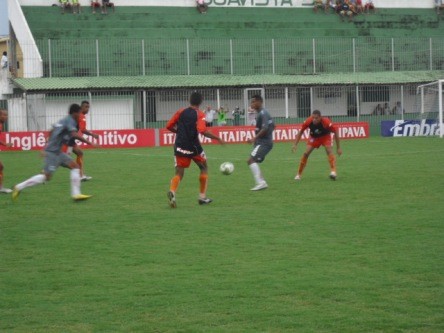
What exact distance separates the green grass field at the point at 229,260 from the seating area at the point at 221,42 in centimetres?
2788

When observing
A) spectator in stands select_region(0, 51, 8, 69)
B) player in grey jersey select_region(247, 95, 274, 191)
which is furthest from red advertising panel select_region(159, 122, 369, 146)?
player in grey jersey select_region(247, 95, 274, 191)

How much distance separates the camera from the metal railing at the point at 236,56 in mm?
44409

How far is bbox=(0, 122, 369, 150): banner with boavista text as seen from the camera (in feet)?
121

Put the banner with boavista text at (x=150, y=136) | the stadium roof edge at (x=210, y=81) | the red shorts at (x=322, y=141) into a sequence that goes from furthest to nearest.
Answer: the stadium roof edge at (x=210, y=81) < the banner with boavista text at (x=150, y=136) < the red shorts at (x=322, y=141)

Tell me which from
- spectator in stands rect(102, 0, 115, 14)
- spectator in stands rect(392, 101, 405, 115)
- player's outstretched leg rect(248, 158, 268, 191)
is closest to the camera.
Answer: player's outstretched leg rect(248, 158, 268, 191)

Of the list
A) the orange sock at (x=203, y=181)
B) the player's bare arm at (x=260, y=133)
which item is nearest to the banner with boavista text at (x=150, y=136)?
the player's bare arm at (x=260, y=133)

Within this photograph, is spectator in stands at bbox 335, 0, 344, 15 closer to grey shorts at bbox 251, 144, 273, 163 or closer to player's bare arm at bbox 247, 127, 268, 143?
grey shorts at bbox 251, 144, 273, 163

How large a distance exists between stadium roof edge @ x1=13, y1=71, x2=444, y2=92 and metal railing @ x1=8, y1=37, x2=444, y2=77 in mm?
1435

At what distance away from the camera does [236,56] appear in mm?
47469

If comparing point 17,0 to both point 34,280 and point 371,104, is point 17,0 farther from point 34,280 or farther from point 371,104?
point 34,280

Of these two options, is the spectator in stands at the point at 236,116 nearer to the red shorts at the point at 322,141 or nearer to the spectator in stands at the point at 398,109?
the spectator in stands at the point at 398,109

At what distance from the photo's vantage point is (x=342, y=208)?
14.0 meters

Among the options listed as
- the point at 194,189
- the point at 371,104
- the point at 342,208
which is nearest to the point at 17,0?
the point at 371,104

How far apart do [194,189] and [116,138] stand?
69.9 ft
